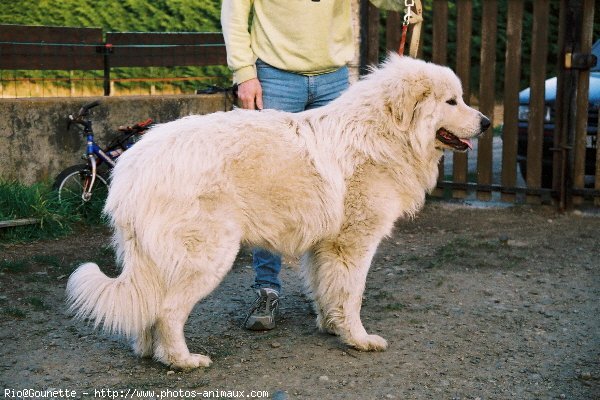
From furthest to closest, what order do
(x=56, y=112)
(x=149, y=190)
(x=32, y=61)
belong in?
(x=32, y=61) → (x=56, y=112) → (x=149, y=190)

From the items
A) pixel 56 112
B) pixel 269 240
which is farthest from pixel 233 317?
pixel 56 112

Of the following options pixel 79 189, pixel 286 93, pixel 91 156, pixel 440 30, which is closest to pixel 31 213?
pixel 79 189

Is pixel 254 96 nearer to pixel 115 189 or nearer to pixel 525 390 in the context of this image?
pixel 115 189

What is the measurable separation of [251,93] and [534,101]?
408 cm

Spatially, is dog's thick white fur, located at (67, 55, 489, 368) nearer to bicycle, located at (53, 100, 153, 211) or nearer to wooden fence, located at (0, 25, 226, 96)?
bicycle, located at (53, 100, 153, 211)

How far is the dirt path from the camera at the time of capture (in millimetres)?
3977

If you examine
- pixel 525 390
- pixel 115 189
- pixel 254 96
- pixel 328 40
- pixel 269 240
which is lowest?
pixel 525 390

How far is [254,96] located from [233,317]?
1.37 m

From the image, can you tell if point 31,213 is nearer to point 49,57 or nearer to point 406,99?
point 49,57

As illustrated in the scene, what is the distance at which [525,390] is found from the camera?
396cm

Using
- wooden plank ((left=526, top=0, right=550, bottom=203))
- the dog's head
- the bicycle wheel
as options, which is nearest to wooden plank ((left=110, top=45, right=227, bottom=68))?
the bicycle wheel

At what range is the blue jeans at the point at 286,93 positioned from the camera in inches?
192

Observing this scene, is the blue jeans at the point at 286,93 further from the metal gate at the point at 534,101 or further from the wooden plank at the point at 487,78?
the wooden plank at the point at 487,78

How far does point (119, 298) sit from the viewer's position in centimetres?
388
